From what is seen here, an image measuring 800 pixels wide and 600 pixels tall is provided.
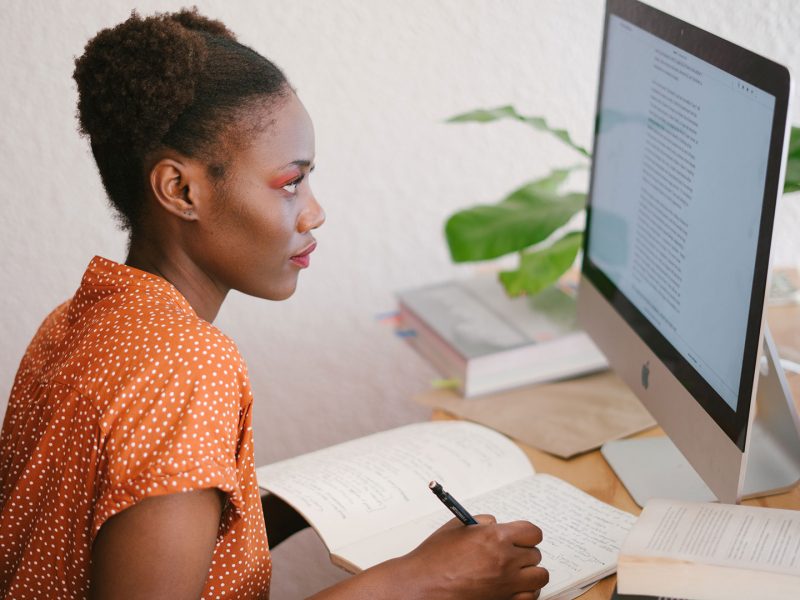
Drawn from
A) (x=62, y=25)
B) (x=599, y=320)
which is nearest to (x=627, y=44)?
(x=599, y=320)

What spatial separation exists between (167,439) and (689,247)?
50 cm

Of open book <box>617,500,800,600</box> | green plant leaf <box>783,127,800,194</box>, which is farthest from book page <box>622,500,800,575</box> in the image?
green plant leaf <box>783,127,800,194</box>

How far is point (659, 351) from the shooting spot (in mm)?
997

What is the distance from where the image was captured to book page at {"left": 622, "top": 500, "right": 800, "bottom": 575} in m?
0.74

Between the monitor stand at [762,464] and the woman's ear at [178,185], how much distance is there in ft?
1.75

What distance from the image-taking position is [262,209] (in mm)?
906

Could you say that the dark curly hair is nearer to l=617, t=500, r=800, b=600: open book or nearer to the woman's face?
the woman's face

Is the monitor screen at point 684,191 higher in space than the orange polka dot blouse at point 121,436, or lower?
higher

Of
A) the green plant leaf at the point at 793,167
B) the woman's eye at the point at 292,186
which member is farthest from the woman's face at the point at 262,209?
the green plant leaf at the point at 793,167

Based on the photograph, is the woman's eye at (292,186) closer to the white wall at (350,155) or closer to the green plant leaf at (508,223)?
the green plant leaf at (508,223)

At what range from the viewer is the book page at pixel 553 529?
87 cm

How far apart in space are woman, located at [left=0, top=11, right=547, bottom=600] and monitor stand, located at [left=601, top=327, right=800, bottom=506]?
0.24m

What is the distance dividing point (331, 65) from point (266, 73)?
29.5 inches

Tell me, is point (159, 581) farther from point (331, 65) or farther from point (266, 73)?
point (331, 65)
